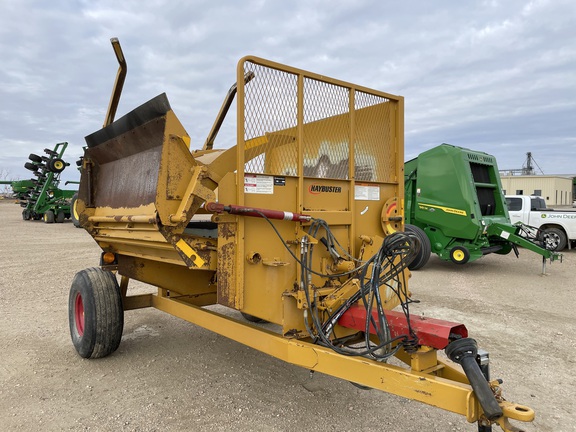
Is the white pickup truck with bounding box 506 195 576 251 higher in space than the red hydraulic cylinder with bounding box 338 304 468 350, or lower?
higher

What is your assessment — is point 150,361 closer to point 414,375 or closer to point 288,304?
point 288,304

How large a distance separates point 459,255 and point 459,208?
96cm

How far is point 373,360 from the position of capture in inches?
103

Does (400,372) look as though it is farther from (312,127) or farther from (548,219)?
(548,219)

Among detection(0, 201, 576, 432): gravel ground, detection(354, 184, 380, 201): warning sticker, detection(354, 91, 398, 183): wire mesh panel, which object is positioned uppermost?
detection(354, 91, 398, 183): wire mesh panel

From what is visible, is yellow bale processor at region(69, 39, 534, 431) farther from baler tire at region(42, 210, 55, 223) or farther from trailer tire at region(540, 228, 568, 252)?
baler tire at region(42, 210, 55, 223)

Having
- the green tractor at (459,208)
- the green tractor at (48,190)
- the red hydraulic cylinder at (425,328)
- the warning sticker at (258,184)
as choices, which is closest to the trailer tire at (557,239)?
the green tractor at (459,208)

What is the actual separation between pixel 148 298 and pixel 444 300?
4442mm

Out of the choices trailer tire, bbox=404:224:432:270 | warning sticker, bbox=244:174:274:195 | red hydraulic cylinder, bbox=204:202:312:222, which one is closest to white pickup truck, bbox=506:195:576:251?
trailer tire, bbox=404:224:432:270

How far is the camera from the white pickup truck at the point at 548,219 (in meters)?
12.1

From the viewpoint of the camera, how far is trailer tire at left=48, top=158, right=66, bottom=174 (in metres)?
22.0

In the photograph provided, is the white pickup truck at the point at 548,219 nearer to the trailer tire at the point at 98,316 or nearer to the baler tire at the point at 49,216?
the trailer tire at the point at 98,316

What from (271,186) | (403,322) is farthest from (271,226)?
(403,322)

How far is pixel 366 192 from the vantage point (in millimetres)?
3766
